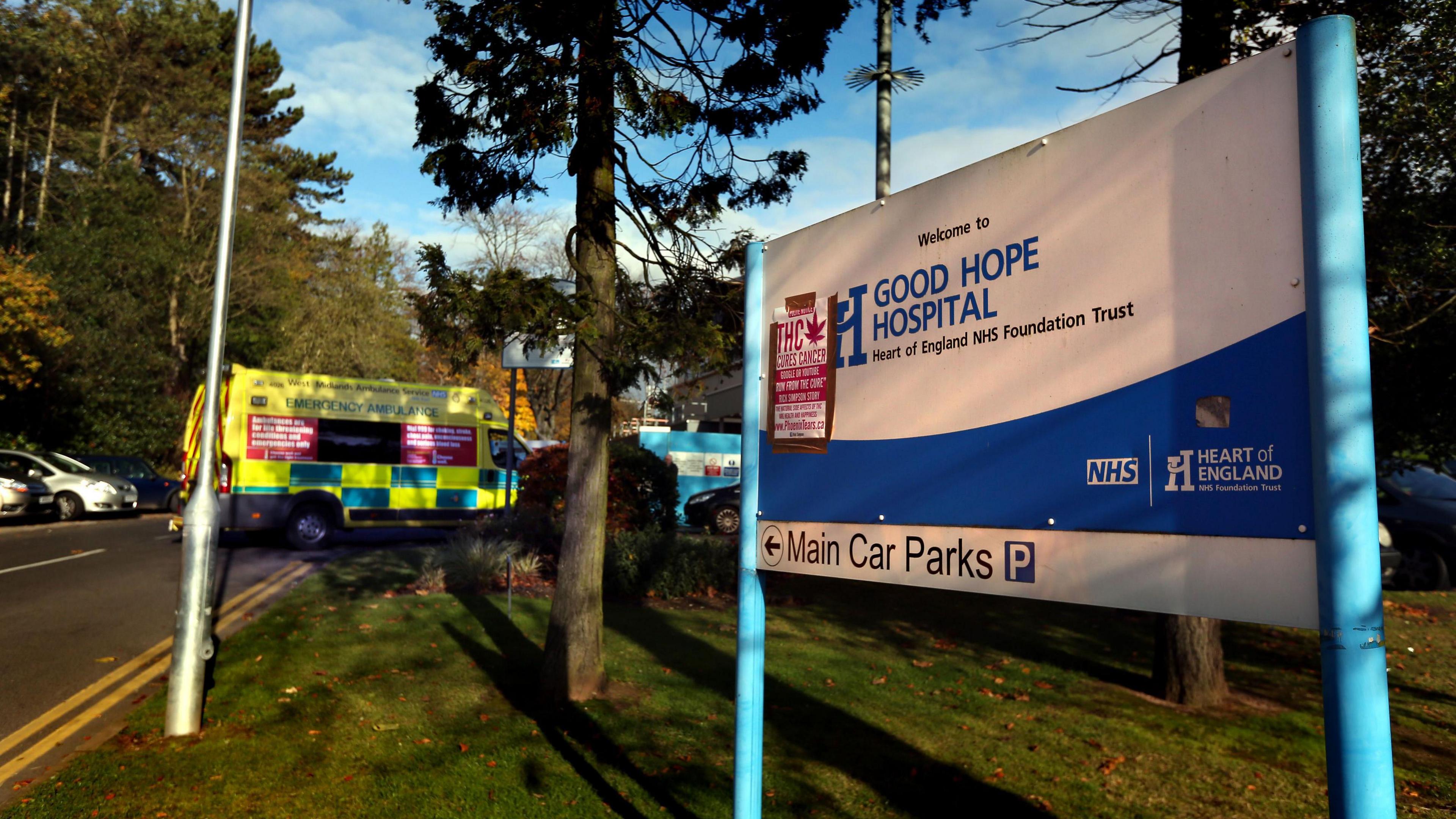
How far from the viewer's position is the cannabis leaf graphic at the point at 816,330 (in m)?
3.69

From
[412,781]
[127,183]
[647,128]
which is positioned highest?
[127,183]

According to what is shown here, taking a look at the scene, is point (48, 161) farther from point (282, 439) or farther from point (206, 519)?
point (206, 519)

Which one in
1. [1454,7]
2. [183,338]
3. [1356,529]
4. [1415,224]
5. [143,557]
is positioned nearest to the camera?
[1356,529]

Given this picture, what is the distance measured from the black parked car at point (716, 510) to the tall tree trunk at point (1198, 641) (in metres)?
13.1

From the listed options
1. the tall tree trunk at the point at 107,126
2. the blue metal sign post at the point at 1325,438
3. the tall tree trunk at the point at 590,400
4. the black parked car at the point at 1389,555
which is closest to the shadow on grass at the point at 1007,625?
the tall tree trunk at the point at 590,400

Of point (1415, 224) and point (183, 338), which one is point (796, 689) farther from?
point (183, 338)

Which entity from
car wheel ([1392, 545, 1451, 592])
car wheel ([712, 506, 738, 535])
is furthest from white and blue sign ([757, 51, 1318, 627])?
car wheel ([712, 506, 738, 535])

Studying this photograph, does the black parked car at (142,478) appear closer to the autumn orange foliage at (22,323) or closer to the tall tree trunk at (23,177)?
the autumn orange foliage at (22,323)

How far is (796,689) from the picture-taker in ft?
24.9

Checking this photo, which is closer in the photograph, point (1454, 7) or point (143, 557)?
point (1454, 7)

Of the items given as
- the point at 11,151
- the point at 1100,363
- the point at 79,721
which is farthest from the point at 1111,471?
the point at 11,151

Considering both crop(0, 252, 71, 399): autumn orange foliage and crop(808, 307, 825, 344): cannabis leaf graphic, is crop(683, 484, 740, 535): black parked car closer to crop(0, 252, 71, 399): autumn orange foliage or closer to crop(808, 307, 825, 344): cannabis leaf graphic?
crop(808, 307, 825, 344): cannabis leaf graphic

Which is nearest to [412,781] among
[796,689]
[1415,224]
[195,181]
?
[796,689]

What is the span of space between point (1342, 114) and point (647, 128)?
6759mm
